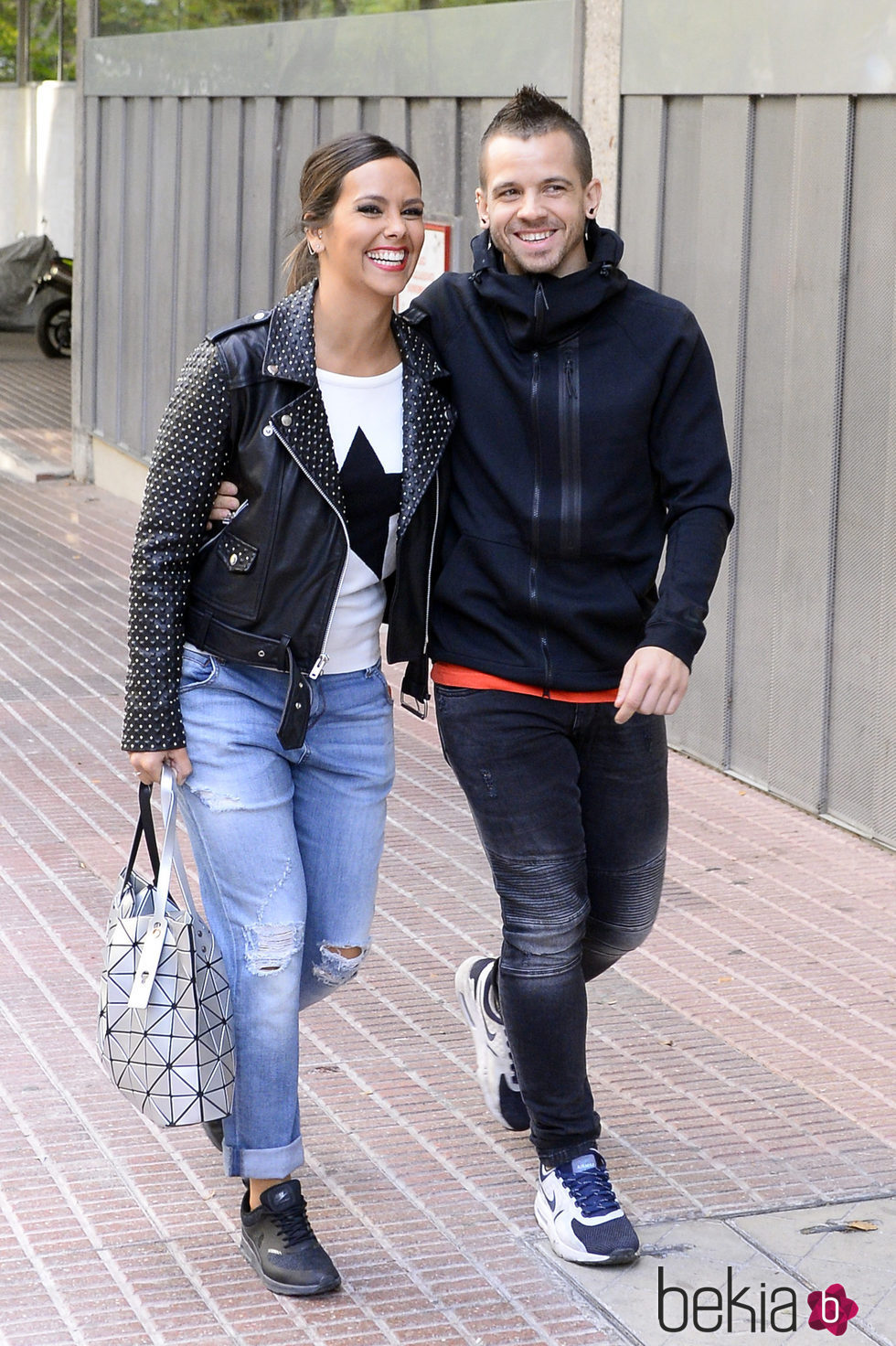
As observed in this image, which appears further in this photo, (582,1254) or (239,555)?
(582,1254)

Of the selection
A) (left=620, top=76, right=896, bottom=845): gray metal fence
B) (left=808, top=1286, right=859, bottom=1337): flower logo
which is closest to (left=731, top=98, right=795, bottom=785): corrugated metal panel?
(left=620, top=76, right=896, bottom=845): gray metal fence

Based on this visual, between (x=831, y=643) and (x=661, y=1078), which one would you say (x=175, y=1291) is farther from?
(x=831, y=643)

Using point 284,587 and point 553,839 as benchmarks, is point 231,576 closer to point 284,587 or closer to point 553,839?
point 284,587

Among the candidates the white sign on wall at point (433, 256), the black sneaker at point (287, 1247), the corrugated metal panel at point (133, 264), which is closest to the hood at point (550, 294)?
the black sneaker at point (287, 1247)

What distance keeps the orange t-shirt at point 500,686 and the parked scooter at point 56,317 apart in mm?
16893

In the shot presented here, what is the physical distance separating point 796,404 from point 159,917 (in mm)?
3608

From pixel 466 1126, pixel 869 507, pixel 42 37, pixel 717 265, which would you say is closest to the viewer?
pixel 466 1126

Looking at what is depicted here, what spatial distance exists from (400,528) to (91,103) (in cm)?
1046

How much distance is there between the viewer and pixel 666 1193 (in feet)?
12.4

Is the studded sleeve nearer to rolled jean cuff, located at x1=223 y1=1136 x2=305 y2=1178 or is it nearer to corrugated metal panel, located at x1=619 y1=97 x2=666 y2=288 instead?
rolled jean cuff, located at x1=223 y1=1136 x2=305 y2=1178

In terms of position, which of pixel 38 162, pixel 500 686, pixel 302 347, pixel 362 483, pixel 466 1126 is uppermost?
pixel 38 162

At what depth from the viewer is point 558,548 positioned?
134 inches

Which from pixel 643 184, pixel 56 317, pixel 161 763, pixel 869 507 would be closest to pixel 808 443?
pixel 869 507

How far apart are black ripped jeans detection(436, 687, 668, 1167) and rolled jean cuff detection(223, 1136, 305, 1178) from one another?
456 millimetres
